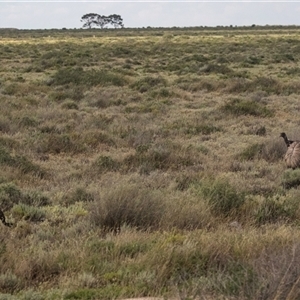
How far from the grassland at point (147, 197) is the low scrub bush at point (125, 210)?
1cm

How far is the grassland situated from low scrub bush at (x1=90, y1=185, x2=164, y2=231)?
1cm

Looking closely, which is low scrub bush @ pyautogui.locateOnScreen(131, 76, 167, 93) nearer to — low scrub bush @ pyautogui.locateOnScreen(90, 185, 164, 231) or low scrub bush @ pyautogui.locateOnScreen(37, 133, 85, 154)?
low scrub bush @ pyautogui.locateOnScreen(37, 133, 85, 154)

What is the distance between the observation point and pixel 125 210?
6.81m

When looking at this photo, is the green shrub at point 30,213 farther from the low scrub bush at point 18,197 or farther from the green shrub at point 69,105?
the green shrub at point 69,105

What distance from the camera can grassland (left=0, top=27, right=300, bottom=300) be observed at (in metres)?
4.86

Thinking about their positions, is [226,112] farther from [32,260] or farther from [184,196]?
[32,260]

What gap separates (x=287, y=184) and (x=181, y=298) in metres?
5.79

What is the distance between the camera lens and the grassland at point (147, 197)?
4.86 m

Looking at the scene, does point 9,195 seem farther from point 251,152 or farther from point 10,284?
point 251,152

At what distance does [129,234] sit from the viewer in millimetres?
6141

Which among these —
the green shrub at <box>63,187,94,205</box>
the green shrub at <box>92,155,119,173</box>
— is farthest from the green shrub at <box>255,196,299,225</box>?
the green shrub at <box>92,155,119,173</box>

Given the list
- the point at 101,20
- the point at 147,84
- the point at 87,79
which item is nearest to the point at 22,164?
the point at 147,84

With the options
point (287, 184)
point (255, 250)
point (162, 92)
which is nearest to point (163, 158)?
point (287, 184)

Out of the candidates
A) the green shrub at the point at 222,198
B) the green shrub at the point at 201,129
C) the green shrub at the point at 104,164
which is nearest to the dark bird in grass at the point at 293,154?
the green shrub at the point at 222,198
